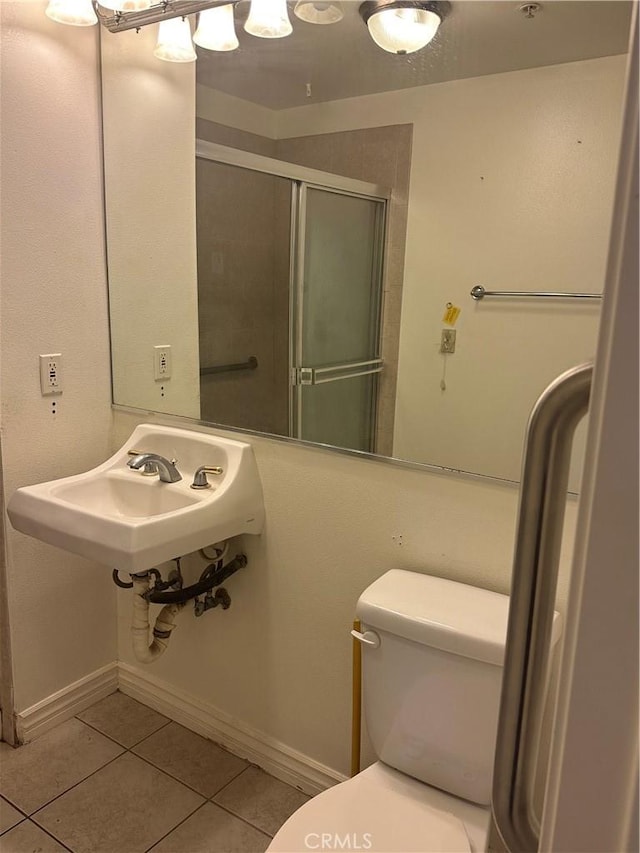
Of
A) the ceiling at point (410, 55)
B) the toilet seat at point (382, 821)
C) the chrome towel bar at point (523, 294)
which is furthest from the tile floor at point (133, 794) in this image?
the ceiling at point (410, 55)

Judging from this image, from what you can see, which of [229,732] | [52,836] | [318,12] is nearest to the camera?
[52,836]

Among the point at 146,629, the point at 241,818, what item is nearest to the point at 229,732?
the point at 241,818

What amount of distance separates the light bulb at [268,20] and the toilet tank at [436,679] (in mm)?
1554

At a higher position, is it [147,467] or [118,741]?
[147,467]

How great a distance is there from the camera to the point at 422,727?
1.33 meters

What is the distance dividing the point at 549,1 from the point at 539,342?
2.74ft

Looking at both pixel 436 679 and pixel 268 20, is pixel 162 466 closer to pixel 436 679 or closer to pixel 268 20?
pixel 436 679

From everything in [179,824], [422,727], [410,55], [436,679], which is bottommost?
[179,824]

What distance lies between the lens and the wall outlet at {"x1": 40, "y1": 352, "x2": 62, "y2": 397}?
1.85 meters

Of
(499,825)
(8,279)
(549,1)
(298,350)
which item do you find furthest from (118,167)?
(499,825)

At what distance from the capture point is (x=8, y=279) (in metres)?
1.72

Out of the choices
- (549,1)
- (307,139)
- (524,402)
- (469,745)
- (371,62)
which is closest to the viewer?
(469,745)

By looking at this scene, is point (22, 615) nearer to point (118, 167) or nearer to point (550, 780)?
point (118, 167)

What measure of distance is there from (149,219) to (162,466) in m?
0.78
